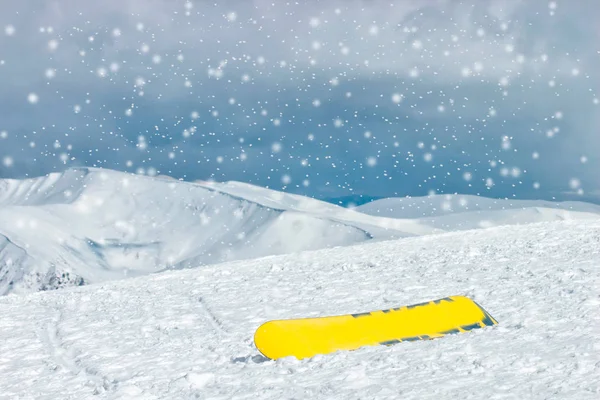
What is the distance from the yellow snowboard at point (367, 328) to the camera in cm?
462

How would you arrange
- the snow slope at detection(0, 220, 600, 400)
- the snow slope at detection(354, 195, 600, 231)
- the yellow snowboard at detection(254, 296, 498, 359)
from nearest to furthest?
the snow slope at detection(0, 220, 600, 400)
the yellow snowboard at detection(254, 296, 498, 359)
the snow slope at detection(354, 195, 600, 231)

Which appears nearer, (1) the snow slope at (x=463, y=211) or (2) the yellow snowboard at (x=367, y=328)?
(2) the yellow snowboard at (x=367, y=328)

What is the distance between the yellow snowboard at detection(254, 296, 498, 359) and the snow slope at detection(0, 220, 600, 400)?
0.18 meters

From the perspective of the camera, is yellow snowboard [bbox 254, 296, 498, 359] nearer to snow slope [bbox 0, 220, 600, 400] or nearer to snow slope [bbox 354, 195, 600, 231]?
snow slope [bbox 0, 220, 600, 400]

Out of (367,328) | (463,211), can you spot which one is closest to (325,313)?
(367,328)

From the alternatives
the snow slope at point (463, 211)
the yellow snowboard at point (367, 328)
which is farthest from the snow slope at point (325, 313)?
the snow slope at point (463, 211)

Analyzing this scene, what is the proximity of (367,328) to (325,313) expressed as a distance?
1.61 metres

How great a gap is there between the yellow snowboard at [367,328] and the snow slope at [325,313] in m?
0.18

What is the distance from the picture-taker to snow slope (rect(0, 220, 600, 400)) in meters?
3.71

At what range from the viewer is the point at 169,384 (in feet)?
13.9

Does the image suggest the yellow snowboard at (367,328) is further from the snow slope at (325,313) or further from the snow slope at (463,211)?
the snow slope at (463,211)

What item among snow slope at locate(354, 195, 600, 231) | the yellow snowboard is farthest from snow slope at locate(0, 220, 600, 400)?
snow slope at locate(354, 195, 600, 231)

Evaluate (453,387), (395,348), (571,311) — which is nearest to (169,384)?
(395,348)

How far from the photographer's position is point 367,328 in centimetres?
495
